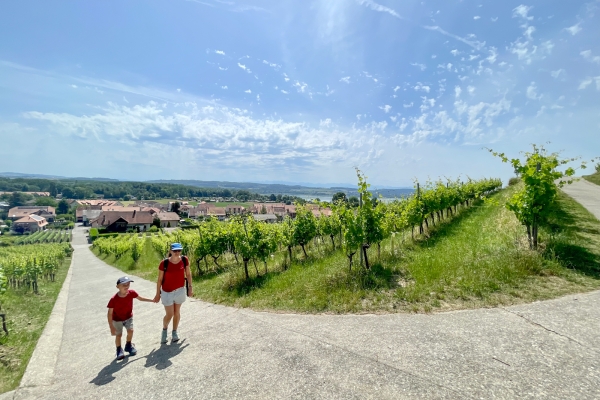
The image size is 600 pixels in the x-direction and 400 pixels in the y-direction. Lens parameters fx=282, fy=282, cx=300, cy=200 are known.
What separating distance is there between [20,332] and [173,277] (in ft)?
21.3

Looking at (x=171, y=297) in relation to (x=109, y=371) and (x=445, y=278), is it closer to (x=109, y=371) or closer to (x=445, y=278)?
(x=109, y=371)

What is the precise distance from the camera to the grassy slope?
6.07 meters

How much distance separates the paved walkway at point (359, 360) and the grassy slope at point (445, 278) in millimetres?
547

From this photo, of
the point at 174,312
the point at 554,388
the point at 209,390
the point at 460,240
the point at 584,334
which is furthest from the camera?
the point at 460,240

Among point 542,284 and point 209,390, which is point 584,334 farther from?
point 209,390

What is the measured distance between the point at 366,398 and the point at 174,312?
4127 mm

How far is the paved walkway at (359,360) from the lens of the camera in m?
3.60

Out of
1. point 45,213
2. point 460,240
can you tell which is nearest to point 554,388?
point 460,240

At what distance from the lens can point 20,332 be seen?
321 inches

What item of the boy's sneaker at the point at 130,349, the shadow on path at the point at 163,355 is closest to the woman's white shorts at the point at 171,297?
the shadow on path at the point at 163,355

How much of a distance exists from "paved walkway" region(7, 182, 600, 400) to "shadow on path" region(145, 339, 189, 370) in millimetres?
28

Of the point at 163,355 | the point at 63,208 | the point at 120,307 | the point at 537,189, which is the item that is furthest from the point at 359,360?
the point at 63,208

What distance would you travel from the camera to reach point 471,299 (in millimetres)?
5926

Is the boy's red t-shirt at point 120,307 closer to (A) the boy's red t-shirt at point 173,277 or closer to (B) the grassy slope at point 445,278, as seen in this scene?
(A) the boy's red t-shirt at point 173,277
